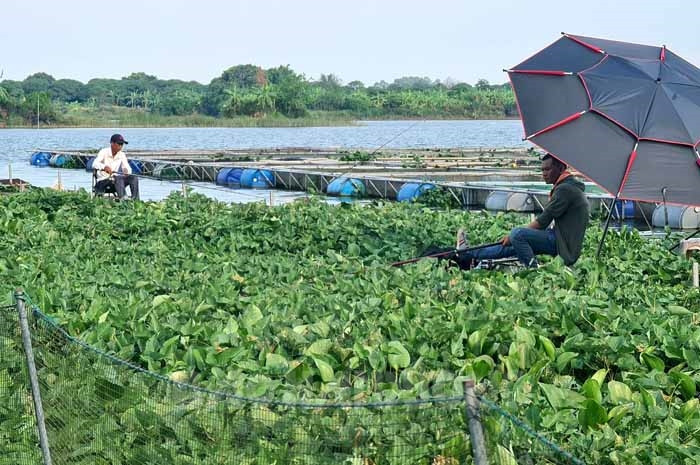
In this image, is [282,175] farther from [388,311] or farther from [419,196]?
[388,311]

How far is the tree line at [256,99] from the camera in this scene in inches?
4906

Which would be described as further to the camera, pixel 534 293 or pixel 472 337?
pixel 534 293

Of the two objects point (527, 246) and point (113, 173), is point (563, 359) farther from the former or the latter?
point (113, 173)

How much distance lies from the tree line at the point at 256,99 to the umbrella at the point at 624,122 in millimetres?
113605

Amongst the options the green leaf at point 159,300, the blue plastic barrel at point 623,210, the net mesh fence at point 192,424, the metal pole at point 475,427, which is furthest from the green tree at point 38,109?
the metal pole at point 475,427

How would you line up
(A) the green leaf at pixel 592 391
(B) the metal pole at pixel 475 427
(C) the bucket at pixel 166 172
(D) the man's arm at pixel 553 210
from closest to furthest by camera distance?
(B) the metal pole at pixel 475 427, (A) the green leaf at pixel 592 391, (D) the man's arm at pixel 553 210, (C) the bucket at pixel 166 172

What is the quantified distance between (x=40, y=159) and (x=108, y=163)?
4155cm

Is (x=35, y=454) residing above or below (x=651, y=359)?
below

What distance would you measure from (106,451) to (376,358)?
1516 mm

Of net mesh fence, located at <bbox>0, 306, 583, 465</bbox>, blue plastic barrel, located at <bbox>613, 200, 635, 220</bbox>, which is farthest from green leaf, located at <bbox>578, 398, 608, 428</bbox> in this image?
blue plastic barrel, located at <bbox>613, 200, 635, 220</bbox>

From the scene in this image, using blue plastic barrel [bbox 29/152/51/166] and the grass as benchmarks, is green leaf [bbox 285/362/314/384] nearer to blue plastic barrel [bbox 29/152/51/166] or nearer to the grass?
blue plastic barrel [bbox 29/152/51/166]

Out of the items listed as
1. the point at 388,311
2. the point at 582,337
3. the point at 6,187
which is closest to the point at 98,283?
the point at 388,311

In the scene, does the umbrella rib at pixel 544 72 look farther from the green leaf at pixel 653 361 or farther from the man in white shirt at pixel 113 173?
the man in white shirt at pixel 113 173

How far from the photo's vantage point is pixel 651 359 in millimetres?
5910
